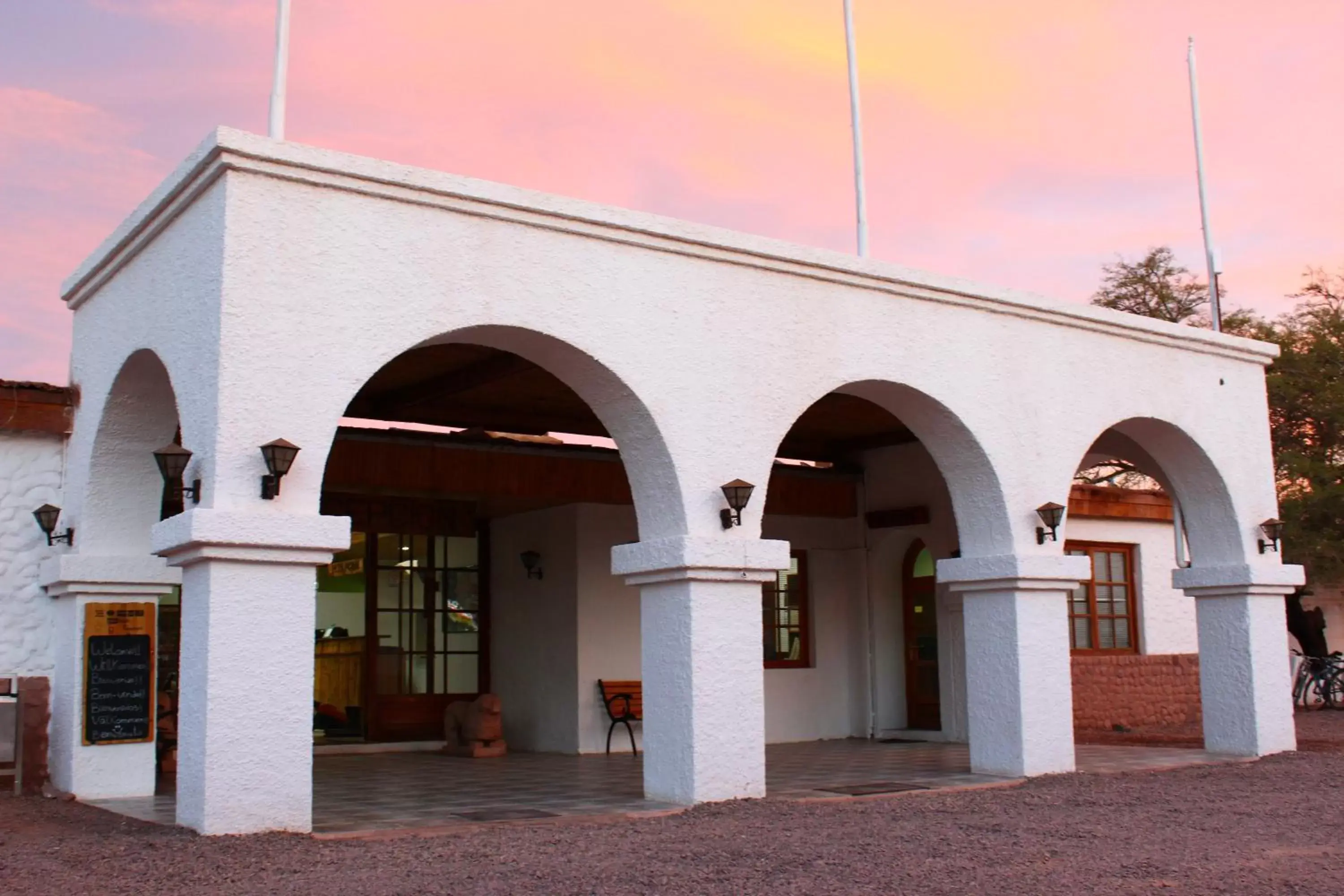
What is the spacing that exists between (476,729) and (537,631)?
43.7 inches

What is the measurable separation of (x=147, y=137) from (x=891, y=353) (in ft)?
16.4

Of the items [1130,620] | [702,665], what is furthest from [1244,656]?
[702,665]

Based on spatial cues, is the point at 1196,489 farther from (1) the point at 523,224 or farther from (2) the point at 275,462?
(2) the point at 275,462

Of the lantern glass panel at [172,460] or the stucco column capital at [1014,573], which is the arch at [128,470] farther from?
the stucco column capital at [1014,573]

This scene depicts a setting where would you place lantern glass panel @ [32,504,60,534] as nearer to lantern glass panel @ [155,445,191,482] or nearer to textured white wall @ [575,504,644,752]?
lantern glass panel @ [155,445,191,482]

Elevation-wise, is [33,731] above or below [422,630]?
below

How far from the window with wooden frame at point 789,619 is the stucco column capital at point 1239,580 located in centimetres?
356

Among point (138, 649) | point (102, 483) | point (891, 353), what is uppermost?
point (891, 353)

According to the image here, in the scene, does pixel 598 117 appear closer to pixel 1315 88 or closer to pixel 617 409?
pixel 617 409

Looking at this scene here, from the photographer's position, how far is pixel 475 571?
1295cm

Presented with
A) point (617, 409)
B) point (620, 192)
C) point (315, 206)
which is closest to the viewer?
point (315, 206)

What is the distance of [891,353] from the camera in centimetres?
852

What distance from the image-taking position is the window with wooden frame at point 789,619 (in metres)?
12.7

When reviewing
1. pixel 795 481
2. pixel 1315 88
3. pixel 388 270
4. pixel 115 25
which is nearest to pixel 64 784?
pixel 388 270
